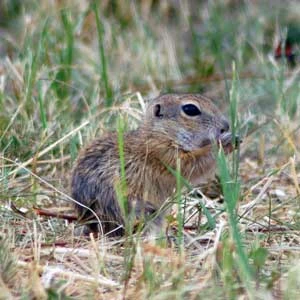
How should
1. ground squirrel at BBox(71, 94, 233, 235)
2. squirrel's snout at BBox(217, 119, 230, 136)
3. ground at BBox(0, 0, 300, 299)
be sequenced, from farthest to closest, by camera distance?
squirrel's snout at BBox(217, 119, 230, 136) < ground squirrel at BBox(71, 94, 233, 235) < ground at BBox(0, 0, 300, 299)

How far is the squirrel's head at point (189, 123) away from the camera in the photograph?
451cm

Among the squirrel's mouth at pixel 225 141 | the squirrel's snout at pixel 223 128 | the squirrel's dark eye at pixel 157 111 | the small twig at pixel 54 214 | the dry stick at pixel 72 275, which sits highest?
the squirrel's dark eye at pixel 157 111

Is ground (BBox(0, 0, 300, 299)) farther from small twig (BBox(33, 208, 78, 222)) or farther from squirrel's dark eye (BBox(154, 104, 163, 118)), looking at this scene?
squirrel's dark eye (BBox(154, 104, 163, 118))

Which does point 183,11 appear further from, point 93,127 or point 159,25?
point 93,127

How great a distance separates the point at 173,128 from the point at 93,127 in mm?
659

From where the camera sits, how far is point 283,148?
5473 mm

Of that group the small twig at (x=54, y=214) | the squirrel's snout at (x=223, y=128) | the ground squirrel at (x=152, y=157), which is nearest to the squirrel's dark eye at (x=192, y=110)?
the ground squirrel at (x=152, y=157)

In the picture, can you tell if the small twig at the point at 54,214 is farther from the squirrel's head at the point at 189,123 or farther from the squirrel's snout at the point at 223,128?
the squirrel's snout at the point at 223,128

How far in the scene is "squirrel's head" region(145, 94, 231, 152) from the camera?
4512 mm

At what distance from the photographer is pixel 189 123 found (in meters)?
4.55

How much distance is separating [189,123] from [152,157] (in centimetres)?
22

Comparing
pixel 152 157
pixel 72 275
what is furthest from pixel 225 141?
pixel 72 275

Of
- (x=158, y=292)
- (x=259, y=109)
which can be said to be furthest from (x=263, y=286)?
(x=259, y=109)

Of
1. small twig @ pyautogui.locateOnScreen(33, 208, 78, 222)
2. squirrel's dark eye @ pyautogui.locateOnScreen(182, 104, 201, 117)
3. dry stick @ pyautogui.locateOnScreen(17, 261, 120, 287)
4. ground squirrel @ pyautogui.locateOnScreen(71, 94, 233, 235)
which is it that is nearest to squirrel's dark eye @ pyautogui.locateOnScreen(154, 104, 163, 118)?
ground squirrel @ pyautogui.locateOnScreen(71, 94, 233, 235)
